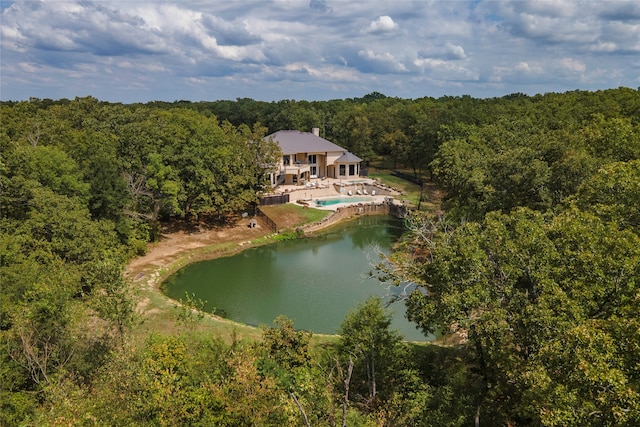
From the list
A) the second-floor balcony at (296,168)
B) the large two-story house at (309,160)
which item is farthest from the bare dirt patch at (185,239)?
the large two-story house at (309,160)

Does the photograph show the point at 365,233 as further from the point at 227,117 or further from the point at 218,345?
the point at 227,117

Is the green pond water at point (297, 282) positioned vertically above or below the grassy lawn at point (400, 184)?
below

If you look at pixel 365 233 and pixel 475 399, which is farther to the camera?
pixel 365 233

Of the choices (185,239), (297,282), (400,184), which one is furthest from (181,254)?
(400,184)

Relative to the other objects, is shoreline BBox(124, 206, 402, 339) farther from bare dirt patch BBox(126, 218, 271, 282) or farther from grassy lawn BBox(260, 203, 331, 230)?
grassy lawn BBox(260, 203, 331, 230)

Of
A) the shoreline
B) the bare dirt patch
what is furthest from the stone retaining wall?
the bare dirt patch

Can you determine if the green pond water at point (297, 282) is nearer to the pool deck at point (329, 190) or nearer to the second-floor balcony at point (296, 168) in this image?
the pool deck at point (329, 190)

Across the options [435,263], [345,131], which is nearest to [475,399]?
[435,263]
